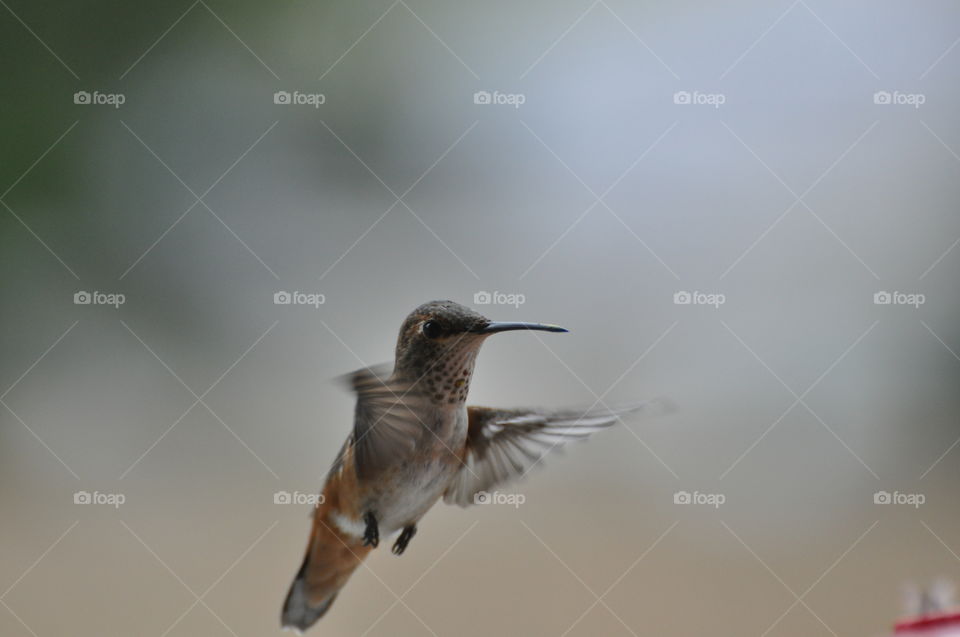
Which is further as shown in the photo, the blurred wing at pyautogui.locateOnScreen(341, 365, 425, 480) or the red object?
the blurred wing at pyautogui.locateOnScreen(341, 365, 425, 480)

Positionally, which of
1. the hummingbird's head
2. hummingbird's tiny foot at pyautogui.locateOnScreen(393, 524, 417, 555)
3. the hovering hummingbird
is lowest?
hummingbird's tiny foot at pyautogui.locateOnScreen(393, 524, 417, 555)

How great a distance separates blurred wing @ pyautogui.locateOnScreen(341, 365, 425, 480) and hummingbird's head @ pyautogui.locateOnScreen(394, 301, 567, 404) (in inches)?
0.8

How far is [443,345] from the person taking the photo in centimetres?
87

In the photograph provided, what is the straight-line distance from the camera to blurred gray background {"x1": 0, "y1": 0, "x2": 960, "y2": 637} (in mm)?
1937

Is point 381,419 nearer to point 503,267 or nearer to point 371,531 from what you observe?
point 371,531

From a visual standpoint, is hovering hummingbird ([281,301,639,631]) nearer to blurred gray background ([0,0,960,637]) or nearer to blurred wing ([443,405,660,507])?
blurred wing ([443,405,660,507])

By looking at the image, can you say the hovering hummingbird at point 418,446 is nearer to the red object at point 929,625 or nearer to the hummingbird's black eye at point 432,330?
the hummingbird's black eye at point 432,330

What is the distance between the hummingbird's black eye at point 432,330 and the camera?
2.85 ft

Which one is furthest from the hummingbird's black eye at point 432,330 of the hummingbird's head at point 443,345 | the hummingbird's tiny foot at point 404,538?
the hummingbird's tiny foot at point 404,538

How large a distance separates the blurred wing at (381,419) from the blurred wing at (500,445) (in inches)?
4.9

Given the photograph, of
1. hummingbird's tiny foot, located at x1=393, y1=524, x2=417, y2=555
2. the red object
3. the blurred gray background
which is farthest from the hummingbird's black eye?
the blurred gray background

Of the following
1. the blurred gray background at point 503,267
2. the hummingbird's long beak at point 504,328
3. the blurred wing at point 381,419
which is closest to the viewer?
the blurred wing at point 381,419

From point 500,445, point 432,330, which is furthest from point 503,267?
point 432,330

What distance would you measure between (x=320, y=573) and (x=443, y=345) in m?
0.41
